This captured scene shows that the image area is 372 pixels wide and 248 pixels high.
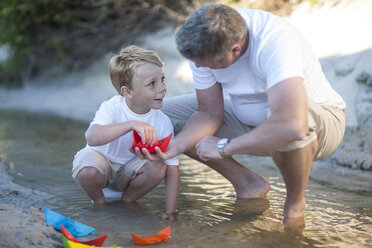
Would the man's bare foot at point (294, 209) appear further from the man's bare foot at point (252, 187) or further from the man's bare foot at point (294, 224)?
the man's bare foot at point (252, 187)

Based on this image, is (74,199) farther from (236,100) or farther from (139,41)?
(139,41)

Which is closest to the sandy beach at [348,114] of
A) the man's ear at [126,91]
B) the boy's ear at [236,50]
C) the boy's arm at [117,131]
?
the boy's arm at [117,131]

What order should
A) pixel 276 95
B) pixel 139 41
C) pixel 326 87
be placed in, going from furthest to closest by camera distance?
pixel 139 41 < pixel 326 87 < pixel 276 95

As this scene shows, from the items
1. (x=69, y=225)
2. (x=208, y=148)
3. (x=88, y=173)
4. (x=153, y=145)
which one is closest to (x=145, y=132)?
(x=153, y=145)

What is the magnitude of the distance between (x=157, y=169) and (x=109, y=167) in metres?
0.31

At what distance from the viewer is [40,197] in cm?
324

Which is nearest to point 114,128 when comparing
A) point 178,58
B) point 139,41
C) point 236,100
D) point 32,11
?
point 236,100

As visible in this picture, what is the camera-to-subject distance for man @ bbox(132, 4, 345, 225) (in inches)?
88.8

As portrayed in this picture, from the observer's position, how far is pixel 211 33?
88.0 inches

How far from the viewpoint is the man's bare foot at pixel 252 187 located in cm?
320

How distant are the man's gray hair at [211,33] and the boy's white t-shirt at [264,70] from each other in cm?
13

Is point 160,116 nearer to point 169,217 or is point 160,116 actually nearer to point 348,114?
point 169,217

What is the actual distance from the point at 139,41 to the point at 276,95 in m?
7.50

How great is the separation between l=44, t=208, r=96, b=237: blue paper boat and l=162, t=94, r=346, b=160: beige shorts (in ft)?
3.14
